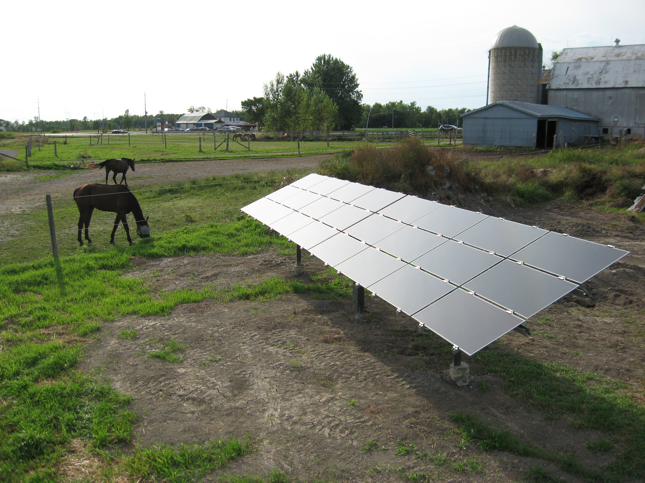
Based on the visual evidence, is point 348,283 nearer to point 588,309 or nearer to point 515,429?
point 588,309

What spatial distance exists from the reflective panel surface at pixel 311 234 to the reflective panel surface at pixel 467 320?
3507 mm

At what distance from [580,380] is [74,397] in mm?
6560

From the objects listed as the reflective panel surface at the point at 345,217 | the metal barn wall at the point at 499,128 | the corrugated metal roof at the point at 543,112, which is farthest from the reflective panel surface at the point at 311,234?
the metal barn wall at the point at 499,128

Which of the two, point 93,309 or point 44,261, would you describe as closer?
point 93,309

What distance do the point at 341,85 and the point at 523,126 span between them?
225 feet

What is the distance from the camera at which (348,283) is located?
418 inches

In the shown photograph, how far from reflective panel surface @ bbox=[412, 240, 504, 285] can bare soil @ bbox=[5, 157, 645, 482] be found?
1346mm

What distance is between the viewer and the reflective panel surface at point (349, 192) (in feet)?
35.2

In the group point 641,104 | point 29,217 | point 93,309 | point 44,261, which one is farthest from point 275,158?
point 641,104

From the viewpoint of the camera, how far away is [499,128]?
40.7 m

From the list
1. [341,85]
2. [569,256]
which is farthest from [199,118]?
[569,256]

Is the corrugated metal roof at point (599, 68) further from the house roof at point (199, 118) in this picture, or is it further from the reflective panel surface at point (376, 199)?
the house roof at point (199, 118)

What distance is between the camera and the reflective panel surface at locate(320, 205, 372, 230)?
942 centimetres

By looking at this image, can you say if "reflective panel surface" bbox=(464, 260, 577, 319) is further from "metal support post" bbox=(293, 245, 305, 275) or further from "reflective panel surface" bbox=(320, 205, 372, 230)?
"metal support post" bbox=(293, 245, 305, 275)
